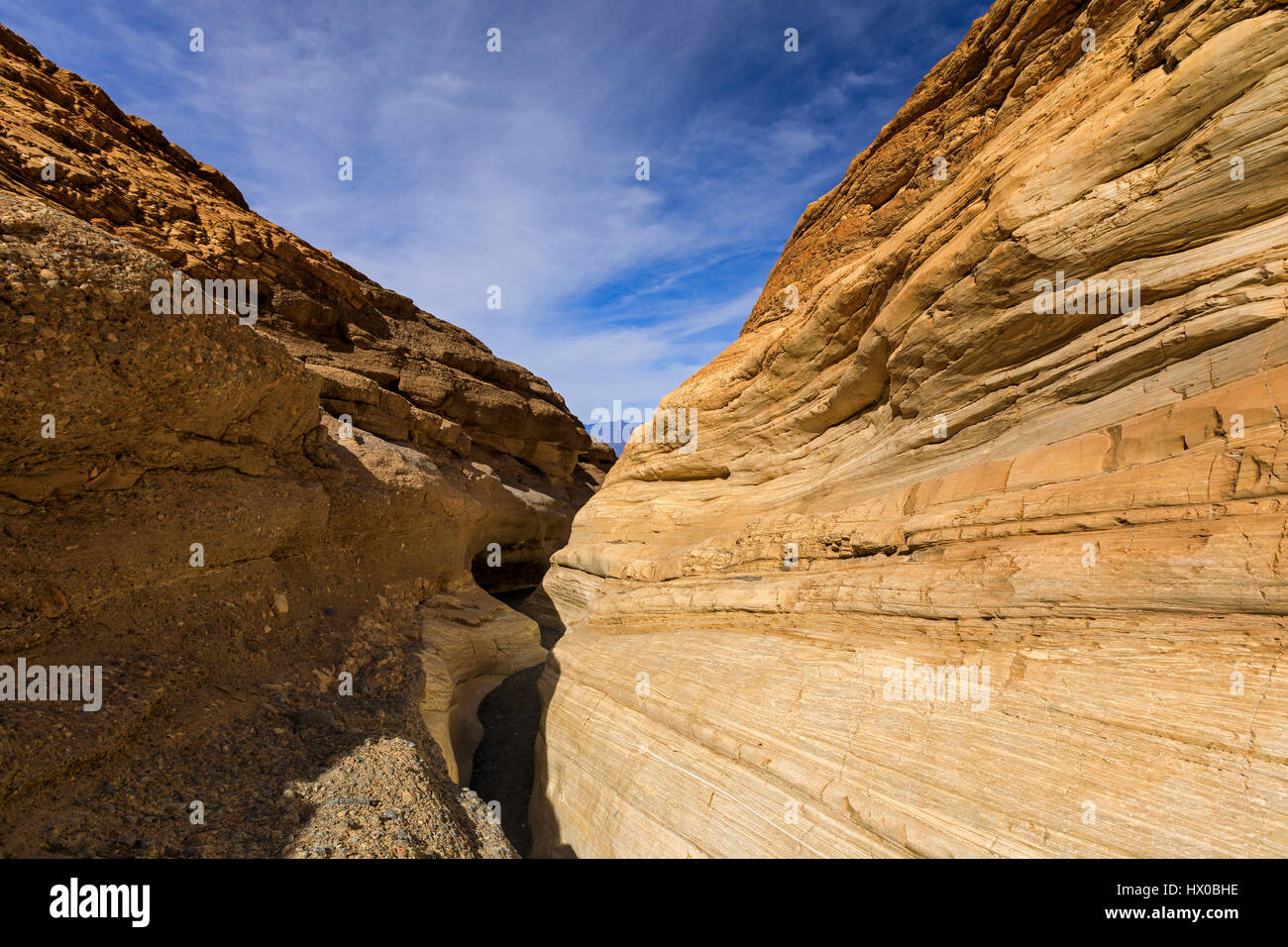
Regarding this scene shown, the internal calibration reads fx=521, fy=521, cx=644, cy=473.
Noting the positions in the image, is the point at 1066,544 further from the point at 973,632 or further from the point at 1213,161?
the point at 1213,161

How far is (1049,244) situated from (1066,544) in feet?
8.89

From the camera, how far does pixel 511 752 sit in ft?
33.7

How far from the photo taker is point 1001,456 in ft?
16.4

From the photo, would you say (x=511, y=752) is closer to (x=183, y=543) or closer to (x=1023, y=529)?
(x=183, y=543)

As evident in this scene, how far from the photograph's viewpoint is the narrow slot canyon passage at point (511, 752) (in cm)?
883

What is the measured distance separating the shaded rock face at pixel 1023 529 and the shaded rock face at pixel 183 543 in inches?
134

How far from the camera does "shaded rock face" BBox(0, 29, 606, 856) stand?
4766 mm

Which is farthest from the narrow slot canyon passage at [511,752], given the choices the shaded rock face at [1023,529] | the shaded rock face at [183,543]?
the shaded rock face at [1023,529]

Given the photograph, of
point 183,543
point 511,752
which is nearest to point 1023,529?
point 183,543

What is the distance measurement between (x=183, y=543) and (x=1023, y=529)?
30.5ft

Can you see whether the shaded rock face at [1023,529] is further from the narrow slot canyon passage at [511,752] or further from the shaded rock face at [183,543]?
the shaded rock face at [183,543]

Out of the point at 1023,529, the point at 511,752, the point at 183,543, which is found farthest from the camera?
the point at 511,752

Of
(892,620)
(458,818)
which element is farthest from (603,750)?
(892,620)

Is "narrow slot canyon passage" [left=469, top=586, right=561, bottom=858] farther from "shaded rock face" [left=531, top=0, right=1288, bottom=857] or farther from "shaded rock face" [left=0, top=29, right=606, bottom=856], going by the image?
"shaded rock face" [left=531, top=0, right=1288, bottom=857]
